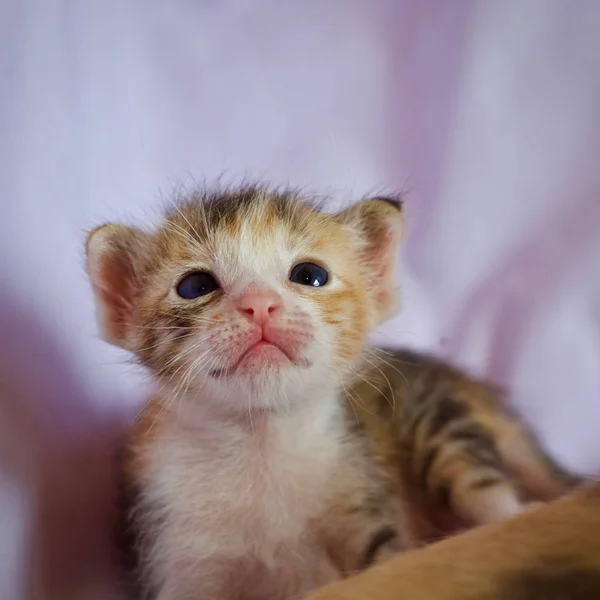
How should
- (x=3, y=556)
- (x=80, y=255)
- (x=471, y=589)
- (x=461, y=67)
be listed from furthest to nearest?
(x=461, y=67)
(x=80, y=255)
(x=3, y=556)
(x=471, y=589)

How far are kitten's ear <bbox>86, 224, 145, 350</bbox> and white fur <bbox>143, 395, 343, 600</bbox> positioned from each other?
116mm

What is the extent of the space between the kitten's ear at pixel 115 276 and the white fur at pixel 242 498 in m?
0.12

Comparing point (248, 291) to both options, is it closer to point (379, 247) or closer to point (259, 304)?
point (259, 304)

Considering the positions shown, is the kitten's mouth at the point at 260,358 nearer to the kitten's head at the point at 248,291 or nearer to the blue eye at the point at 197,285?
the kitten's head at the point at 248,291

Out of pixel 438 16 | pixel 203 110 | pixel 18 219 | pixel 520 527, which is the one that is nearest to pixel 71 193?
pixel 18 219

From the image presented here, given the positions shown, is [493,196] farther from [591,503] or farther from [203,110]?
[591,503]

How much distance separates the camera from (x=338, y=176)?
953mm

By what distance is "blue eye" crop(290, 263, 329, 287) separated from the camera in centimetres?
78

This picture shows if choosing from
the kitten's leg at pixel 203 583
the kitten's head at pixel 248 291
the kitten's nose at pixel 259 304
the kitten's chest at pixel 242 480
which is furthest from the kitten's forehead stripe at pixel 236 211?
the kitten's leg at pixel 203 583

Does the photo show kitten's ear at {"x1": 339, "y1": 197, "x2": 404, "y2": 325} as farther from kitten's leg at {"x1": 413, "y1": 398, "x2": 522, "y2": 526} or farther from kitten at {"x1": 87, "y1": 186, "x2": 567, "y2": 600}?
kitten's leg at {"x1": 413, "y1": 398, "x2": 522, "y2": 526}

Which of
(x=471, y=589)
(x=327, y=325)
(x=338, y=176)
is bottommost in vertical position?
(x=471, y=589)

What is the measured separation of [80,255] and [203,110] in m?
0.23

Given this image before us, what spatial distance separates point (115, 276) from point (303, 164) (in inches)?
10.9

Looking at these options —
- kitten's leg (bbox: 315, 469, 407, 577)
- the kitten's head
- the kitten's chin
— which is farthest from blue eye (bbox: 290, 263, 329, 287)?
kitten's leg (bbox: 315, 469, 407, 577)
